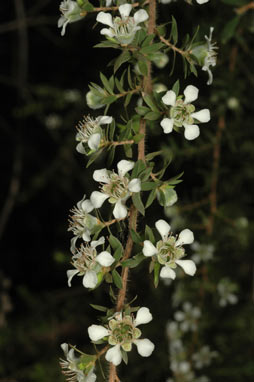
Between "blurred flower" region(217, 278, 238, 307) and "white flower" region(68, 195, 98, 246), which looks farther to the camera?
"blurred flower" region(217, 278, 238, 307)

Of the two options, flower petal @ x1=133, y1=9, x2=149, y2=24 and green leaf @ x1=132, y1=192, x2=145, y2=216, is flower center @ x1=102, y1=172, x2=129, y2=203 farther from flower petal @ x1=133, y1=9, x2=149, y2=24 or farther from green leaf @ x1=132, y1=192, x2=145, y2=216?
flower petal @ x1=133, y1=9, x2=149, y2=24

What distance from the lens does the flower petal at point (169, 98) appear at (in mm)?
876

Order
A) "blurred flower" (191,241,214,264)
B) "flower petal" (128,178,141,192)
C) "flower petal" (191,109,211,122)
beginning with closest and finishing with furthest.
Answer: "flower petal" (128,178,141,192)
"flower petal" (191,109,211,122)
"blurred flower" (191,241,214,264)

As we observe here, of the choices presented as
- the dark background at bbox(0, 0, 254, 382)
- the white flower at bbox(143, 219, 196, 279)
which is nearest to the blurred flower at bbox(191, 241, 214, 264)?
the dark background at bbox(0, 0, 254, 382)

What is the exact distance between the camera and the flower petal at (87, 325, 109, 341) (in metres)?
0.88

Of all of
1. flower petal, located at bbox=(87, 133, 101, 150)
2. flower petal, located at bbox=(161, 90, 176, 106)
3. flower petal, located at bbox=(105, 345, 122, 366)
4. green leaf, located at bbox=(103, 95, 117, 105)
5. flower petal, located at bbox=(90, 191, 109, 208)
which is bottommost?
flower petal, located at bbox=(105, 345, 122, 366)

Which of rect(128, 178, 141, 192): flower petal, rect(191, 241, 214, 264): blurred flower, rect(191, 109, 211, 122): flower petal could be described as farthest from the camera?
rect(191, 241, 214, 264): blurred flower

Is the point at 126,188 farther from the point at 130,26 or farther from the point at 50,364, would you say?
the point at 50,364

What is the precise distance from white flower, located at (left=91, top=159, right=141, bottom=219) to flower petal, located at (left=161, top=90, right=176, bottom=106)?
11 centimetres

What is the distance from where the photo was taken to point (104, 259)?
0.87 metres

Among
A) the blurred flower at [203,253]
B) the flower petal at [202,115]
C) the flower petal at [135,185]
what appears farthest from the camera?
the blurred flower at [203,253]

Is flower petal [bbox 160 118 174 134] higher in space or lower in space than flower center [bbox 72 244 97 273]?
higher

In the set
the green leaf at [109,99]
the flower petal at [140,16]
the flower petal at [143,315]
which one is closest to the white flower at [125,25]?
the flower petal at [140,16]

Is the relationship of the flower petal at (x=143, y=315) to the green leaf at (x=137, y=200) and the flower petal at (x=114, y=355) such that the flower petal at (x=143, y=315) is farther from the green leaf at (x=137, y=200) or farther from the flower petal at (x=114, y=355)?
the green leaf at (x=137, y=200)
